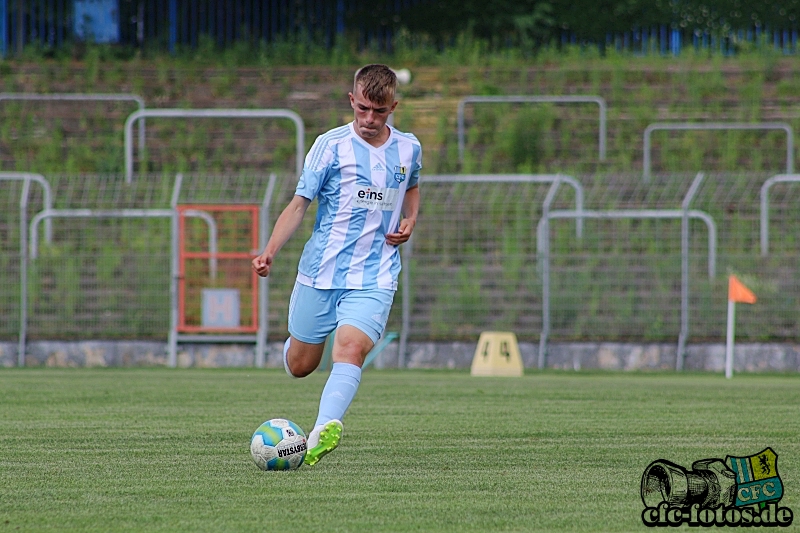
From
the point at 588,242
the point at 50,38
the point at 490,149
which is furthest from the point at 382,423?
the point at 50,38

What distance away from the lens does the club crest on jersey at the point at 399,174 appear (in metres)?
6.51

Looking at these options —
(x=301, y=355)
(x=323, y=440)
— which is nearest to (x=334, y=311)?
(x=301, y=355)

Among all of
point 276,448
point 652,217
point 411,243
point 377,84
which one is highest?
point 377,84

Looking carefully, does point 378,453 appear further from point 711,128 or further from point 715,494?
point 711,128

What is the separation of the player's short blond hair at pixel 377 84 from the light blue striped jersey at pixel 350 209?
0.32m

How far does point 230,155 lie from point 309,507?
16.7m

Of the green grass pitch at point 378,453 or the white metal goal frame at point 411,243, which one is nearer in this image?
the green grass pitch at point 378,453

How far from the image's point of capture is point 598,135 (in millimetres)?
21109

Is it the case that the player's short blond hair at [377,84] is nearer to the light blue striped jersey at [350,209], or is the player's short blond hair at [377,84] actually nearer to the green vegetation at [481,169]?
the light blue striped jersey at [350,209]

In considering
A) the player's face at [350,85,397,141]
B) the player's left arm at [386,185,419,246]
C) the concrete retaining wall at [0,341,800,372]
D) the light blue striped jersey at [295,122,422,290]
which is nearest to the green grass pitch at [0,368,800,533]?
the light blue striped jersey at [295,122,422,290]

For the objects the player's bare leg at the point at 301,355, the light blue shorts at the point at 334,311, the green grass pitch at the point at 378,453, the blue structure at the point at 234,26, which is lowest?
the green grass pitch at the point at 378,453

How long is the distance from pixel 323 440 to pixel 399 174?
147cm

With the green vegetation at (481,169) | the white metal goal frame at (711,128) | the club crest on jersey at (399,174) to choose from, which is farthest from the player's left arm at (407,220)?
the white metal goal frame at (711,128)

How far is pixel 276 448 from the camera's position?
5785mm
